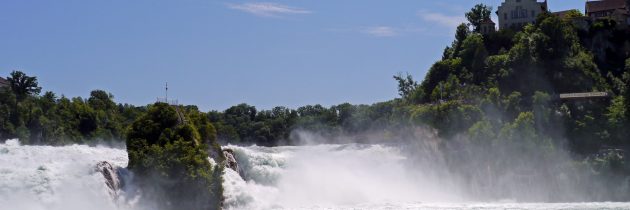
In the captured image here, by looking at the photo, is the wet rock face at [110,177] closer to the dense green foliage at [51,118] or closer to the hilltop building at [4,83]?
the dense green foliage at [51,118]

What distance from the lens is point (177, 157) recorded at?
4950 centimetres

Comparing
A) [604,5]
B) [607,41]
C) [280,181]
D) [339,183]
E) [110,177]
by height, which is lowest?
[339,183]

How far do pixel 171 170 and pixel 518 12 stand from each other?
53.0m

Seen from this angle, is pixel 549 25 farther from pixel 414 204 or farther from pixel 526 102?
pixel 414 204

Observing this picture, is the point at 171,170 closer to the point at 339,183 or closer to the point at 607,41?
the point at 339,183

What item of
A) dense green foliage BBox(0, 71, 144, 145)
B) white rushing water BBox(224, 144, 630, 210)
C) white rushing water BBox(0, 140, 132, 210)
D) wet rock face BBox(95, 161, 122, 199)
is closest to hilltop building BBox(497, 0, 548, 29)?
white rushing water BBox(224, 144, 630, 210)

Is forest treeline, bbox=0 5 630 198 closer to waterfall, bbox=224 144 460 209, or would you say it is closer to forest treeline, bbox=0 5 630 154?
forest treeline, bbox=0 5 630 154

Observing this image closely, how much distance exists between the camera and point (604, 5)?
304 ft

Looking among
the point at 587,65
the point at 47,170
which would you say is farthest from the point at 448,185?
the point at 47,170

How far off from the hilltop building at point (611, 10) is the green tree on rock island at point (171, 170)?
49.0 metres

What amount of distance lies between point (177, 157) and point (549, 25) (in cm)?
4102

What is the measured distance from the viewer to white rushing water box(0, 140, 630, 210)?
45.1 m

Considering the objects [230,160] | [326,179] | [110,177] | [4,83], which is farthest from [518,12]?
[110,177]

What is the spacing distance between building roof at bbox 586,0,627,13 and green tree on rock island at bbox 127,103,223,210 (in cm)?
5414
